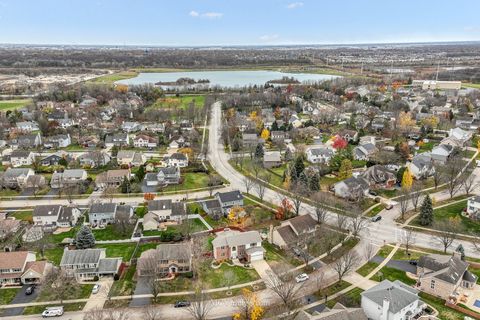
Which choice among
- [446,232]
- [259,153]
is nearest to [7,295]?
[446,232]

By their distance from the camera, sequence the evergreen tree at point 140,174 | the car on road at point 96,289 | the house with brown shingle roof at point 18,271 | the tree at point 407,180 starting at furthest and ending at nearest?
the evergreen tree at point 140,174, the tree at point 407,180, the house with brown shingle roof at point 18,271, the car on road at point 96,289

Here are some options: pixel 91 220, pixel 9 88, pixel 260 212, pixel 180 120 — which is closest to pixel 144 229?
pixel 91 220

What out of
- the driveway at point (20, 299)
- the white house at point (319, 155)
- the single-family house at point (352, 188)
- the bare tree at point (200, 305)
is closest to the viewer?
the bare tree at point (200, 305)

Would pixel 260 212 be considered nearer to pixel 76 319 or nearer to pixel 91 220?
pixel 91 220

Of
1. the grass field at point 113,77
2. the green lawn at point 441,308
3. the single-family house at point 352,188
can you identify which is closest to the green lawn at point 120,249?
the green lawn at point 441,308

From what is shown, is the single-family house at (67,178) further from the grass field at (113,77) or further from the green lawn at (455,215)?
the grass field at (113,77)

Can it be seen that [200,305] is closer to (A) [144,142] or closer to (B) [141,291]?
(B) [141,291]

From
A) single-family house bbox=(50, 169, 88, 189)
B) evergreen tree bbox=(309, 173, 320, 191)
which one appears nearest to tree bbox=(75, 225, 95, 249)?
single-family house bbox=(50, 169, 88, 189)
